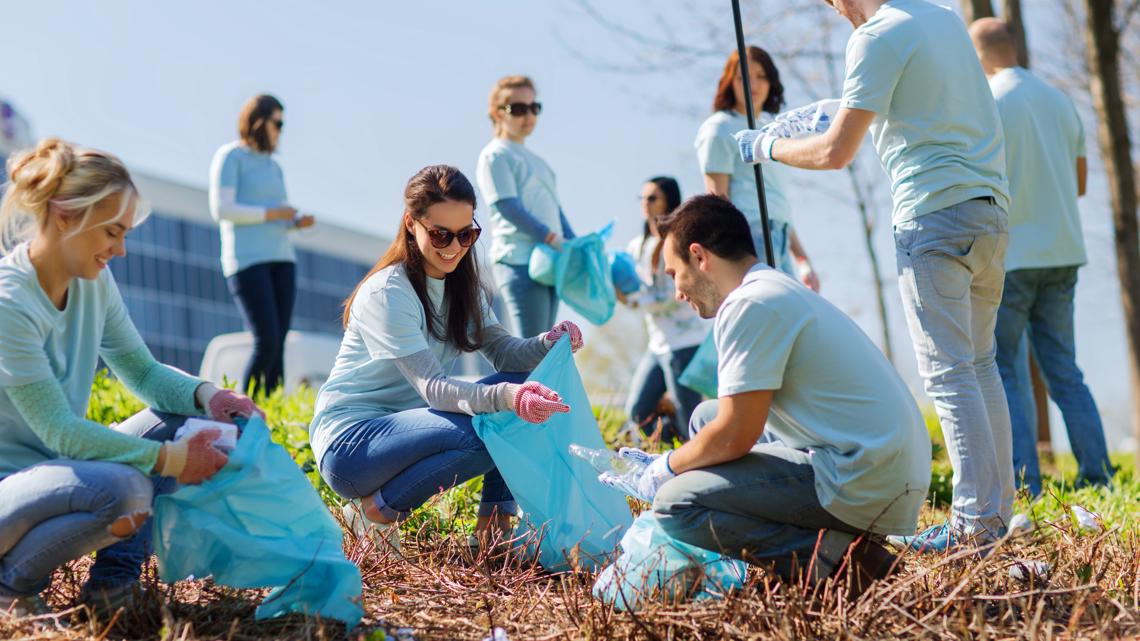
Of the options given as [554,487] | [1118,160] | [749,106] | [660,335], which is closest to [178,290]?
[1118,160]

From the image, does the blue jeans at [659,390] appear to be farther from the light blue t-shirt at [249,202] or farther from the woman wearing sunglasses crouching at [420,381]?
the woman wearing sunglasses crouching at [420,381]

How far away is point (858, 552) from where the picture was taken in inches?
114

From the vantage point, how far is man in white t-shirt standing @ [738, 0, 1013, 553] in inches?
133

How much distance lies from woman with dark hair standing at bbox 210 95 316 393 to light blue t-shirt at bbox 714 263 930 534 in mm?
3677

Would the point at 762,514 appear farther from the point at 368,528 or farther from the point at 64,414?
the point at 64,414

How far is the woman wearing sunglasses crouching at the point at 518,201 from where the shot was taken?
542 cm

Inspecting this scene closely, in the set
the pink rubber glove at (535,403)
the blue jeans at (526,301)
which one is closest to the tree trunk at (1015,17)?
the blue jeans at (526,301)

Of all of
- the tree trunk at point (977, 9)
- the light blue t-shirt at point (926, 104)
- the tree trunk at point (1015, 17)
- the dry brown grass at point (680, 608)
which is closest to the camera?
the dry brown grass at point (680, 608)

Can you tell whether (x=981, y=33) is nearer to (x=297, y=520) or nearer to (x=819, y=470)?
(x=819, y=470)

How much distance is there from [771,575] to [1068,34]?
1491 cm

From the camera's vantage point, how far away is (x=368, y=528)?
3.57 metres

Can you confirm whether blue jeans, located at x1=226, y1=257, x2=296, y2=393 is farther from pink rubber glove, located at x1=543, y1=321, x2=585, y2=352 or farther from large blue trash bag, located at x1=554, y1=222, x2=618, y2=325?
pink rubber glove, located at x1=543, y1=321, x2=585, y2=352

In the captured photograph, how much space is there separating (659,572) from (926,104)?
5.24ft

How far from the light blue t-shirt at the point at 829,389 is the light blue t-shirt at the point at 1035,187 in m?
2.46
